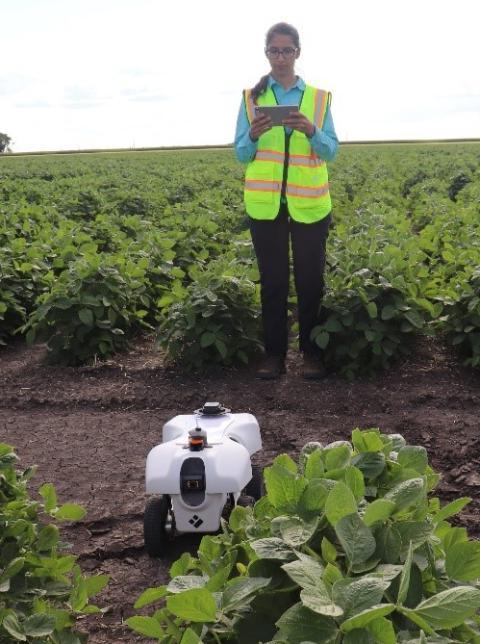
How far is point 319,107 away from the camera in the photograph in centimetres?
514

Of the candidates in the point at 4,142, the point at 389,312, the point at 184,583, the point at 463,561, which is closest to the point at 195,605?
the point at 184,583

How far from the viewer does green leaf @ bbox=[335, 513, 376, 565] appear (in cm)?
160

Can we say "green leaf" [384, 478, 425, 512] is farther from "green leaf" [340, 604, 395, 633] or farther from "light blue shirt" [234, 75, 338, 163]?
"light blue shirt" [234, 75, 338, 163]

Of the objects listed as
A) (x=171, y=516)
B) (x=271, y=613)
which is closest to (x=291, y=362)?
(x=171, y=516)

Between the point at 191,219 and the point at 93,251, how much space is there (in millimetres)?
2719

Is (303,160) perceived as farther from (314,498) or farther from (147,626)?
(147,626)

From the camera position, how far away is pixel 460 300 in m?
5.84

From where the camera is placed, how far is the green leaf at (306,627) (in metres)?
1.45

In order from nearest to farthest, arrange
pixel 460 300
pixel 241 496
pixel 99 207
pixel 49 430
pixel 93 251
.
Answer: pixel 241 496 → pixel 49 430 → pixel 460 300 → pixel 93 251 → pixel 99 207

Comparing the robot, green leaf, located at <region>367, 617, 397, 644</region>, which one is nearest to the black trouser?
the robot

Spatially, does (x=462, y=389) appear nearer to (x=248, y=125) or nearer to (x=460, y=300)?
(x=460, y=300)

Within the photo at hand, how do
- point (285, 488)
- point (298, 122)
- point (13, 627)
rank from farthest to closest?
point (298, 122)
point (13, 627)
point (285, 488)

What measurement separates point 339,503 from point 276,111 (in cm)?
364

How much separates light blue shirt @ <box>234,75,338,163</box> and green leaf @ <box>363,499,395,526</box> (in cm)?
370
